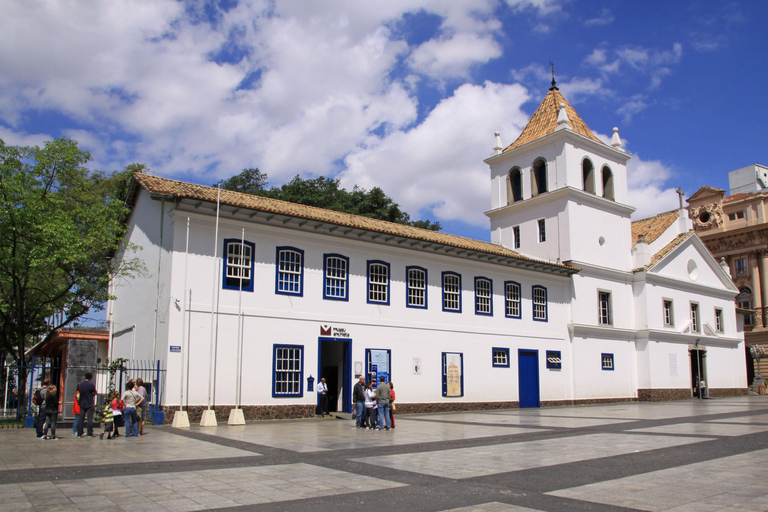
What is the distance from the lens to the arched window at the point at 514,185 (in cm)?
3516

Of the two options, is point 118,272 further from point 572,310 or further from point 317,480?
point 572,310

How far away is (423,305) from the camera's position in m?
25.5

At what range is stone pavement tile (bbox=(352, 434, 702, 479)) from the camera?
33.0ft

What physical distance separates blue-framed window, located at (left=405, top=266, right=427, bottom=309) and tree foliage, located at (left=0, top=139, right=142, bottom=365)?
10474 millimetres

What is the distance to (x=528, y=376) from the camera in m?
29.3

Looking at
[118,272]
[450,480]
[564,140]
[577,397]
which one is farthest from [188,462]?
[564,140]

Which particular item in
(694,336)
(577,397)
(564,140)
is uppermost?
(564,140)

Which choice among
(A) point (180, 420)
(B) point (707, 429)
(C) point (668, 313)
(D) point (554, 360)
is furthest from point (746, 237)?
(A) point (180, 420)

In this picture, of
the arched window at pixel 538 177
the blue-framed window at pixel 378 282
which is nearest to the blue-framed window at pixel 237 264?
the blue-framed window at pixel 378 282

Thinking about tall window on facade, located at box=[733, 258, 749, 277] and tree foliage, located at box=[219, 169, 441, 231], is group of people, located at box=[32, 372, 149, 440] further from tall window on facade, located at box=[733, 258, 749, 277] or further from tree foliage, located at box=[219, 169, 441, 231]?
tall window on facade, located at box=[733, 258, 749, 277]

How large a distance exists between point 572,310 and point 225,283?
62.4ft

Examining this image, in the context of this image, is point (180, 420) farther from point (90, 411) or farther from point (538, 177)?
point (538, 177)

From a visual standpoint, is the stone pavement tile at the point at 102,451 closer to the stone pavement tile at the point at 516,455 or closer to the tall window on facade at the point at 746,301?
the stone pavement tile at the point at 516,455

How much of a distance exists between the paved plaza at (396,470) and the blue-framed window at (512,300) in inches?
500
